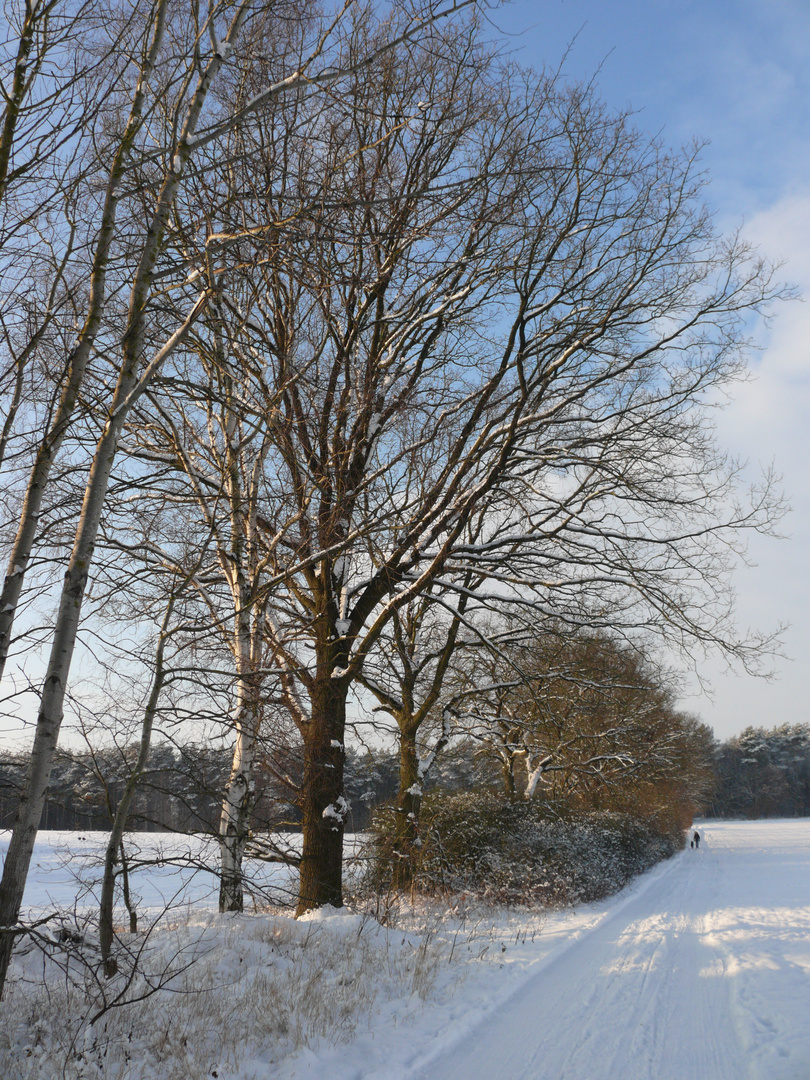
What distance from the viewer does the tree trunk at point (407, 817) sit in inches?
413

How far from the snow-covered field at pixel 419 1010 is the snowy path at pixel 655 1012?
0.02 meters

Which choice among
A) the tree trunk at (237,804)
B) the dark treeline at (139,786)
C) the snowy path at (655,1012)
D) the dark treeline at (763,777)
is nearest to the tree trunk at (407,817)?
the snowy path at (655,1012)

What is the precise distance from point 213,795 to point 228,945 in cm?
163

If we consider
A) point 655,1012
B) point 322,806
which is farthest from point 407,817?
point 655,1012

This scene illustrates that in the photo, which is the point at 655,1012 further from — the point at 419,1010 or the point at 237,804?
the point at 237,804

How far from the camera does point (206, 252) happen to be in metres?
3.51

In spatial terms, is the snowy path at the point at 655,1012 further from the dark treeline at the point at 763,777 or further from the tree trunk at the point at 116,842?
the dark treeline at the point at 763,777

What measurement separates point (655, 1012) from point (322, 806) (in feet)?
13.4

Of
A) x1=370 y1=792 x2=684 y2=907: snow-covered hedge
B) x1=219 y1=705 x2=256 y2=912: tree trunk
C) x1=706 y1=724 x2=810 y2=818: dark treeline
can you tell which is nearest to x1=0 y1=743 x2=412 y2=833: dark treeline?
x1=219 y1=705 x2=256 y2=912: tree trunk

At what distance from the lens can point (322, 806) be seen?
794 cm

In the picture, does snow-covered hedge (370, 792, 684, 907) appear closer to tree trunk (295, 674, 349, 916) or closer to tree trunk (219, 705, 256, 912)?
tree trunk (295, 674, 349, 916)

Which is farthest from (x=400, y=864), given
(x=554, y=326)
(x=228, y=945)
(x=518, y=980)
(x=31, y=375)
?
(x=31, y=375)

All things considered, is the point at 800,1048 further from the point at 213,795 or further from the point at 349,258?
the point at 349,258

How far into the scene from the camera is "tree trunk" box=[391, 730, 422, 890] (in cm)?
1048
